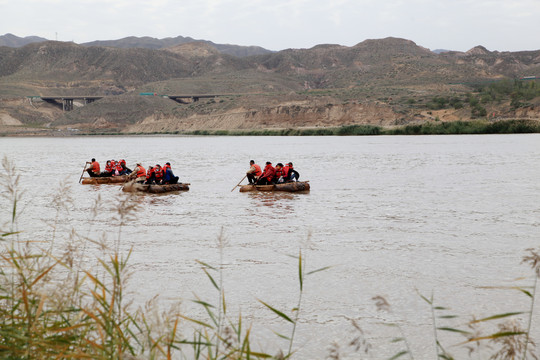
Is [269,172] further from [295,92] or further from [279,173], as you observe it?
[295,92]

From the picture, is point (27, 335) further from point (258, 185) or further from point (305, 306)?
point (258, 185)

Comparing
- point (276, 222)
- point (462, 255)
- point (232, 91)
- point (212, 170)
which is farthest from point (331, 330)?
point (232, 91)

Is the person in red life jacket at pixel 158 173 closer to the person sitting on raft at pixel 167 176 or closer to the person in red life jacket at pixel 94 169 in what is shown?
the person sitting on raft at pixel 167 176

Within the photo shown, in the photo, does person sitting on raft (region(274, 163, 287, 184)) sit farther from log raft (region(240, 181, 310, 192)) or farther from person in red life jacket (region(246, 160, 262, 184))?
person in red life jacket (region(246, 160, 262, 184))

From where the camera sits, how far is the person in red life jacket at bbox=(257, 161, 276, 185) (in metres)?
24.5

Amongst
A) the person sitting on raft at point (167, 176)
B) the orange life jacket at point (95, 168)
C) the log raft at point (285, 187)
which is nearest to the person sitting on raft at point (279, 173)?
the log raft at point (285, 187)

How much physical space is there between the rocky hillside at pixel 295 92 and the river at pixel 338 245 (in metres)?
62.9

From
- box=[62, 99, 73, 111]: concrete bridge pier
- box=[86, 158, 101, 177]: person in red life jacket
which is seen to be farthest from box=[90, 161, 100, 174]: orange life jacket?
box=[62, 99, 73, 111]: concrete bridge pier

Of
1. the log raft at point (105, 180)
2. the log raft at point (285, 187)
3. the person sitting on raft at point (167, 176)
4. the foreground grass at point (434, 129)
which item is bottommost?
→ the log raft at point (105, 180)

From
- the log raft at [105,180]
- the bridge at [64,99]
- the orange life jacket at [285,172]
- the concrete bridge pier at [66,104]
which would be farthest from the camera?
Result: the concrete bridge pier at [66,104]

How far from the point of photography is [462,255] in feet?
41.8

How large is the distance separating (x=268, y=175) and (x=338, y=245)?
424 inches

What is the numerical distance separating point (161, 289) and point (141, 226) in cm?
741

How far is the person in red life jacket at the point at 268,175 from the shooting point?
24453mm
